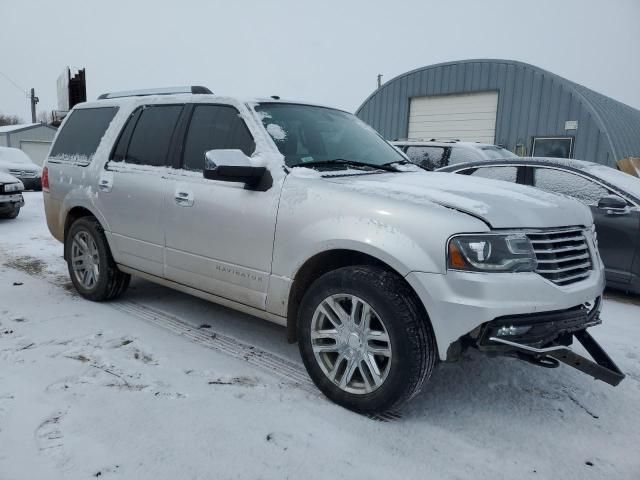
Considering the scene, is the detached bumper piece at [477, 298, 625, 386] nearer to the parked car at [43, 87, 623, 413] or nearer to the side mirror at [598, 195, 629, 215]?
the parked car at [43, 87, 623, 413]

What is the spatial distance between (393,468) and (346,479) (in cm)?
24

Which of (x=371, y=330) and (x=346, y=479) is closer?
(x=346, y=479)

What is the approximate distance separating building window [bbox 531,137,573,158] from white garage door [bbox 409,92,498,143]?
1.43m

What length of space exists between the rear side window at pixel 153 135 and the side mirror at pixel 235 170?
1034 millimetres

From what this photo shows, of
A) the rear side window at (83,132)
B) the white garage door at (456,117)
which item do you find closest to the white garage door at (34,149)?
the white garage door at (456,117)

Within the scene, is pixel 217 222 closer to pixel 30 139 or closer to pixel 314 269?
pixel 314 269

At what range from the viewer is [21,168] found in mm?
15680

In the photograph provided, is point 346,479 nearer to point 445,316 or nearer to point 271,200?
point 445,316

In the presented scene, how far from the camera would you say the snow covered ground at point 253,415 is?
2307mm

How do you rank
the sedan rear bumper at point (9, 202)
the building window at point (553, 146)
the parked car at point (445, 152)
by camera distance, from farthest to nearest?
the building window at point (553, 146), the sedan rear bumper at point (9, 202), the parked car at point (445, 152)

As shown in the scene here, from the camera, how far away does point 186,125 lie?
150 inches

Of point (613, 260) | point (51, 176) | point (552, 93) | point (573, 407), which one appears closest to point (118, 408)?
point (573, 407)

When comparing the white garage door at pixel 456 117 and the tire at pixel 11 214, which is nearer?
the tire at pixel 11 214

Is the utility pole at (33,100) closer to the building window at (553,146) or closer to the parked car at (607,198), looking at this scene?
the building window at (553,146)
